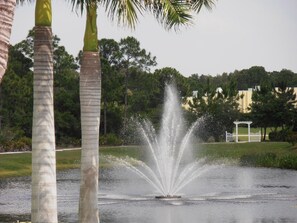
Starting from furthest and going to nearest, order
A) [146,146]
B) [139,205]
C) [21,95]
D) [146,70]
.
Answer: [146,70], [146,146], [21,95], [139,205]

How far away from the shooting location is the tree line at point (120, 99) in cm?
5153

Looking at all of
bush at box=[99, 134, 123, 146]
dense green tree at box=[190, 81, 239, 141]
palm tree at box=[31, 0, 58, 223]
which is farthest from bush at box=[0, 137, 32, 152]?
palm tree at box=[31, 0, 58, 223]

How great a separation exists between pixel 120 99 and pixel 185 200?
36.4 metres

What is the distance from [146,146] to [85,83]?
137 feet

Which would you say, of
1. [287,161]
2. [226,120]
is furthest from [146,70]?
[287,161]

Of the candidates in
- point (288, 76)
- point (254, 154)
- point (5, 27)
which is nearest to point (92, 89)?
point (5, 27)

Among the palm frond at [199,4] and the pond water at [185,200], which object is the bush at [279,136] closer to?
the pond water at [185,200]

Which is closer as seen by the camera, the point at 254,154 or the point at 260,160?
the point at 260,160

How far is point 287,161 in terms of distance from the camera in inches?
1645

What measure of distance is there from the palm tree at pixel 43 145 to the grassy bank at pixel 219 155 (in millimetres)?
25579

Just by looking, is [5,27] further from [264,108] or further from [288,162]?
[264,108]

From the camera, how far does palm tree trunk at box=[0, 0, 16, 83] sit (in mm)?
6469

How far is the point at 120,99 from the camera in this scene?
60.1m

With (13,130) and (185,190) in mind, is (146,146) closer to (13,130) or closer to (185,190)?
(13,130)
